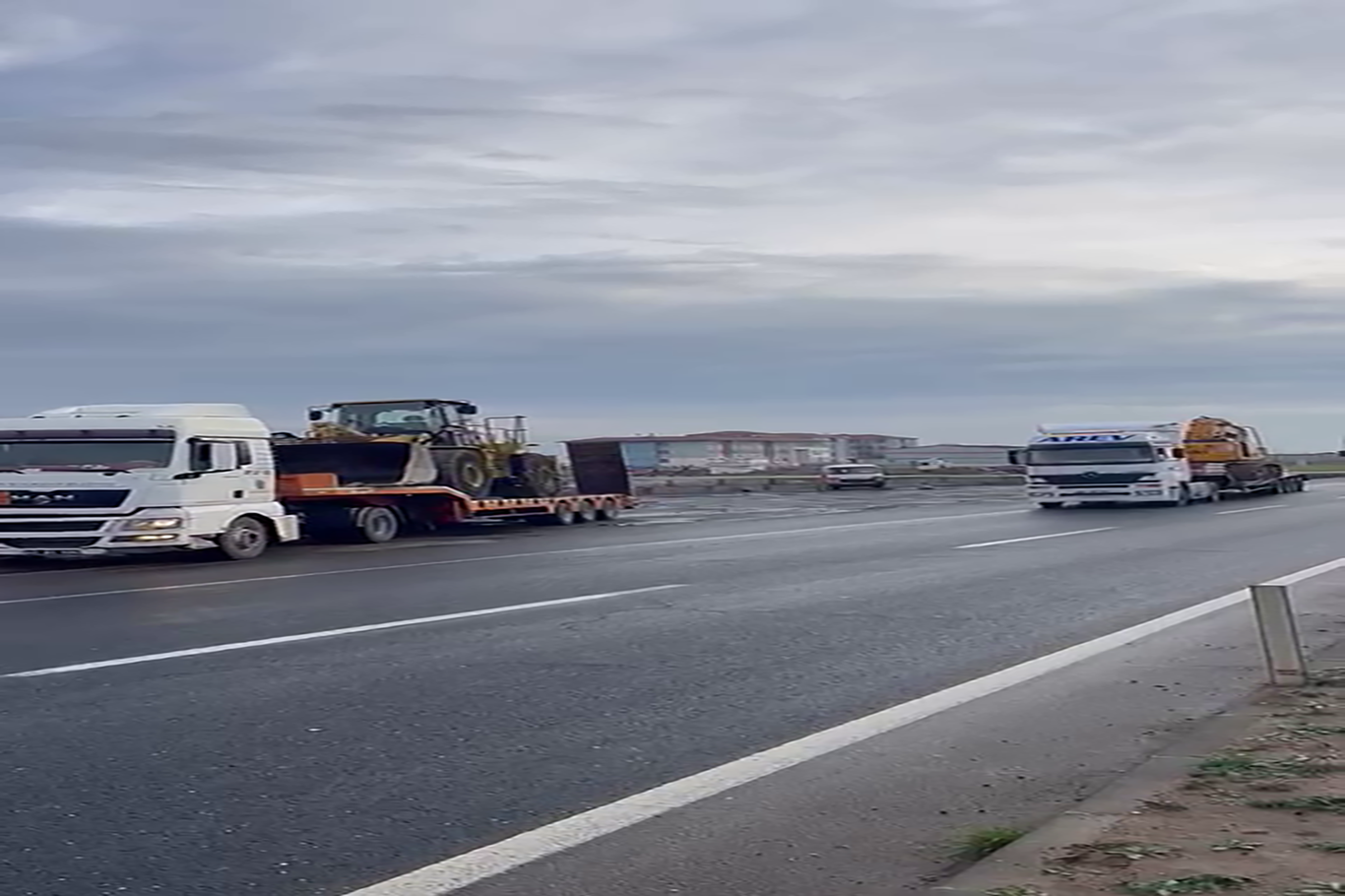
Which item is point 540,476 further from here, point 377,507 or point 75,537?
point 75,537

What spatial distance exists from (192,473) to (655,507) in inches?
845

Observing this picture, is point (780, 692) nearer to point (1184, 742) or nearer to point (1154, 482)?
point (1184, 742)

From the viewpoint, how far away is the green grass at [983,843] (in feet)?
20.4

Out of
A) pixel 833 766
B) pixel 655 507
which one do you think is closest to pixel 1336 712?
pixel 833 766

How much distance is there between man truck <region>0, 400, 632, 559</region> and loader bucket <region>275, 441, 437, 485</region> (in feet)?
0.07

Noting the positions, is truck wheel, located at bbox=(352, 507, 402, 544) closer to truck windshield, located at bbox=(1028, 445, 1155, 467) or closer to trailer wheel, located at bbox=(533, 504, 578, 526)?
trailer wheel, located at bbox=(533, 504, 578, 526)

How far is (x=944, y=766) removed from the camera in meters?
8.08

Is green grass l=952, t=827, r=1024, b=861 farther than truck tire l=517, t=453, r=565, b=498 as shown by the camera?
No

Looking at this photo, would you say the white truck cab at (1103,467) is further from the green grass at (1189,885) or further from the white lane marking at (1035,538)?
the green grass at (1189,885)

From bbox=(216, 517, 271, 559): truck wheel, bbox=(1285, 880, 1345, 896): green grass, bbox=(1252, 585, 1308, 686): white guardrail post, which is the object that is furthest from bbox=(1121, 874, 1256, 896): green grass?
bbox=(216, 517, 271, 559): truck wheel

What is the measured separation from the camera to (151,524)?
22.2 m

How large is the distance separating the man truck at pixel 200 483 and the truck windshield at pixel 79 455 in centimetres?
1

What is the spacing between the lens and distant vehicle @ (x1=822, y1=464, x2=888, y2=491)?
60.6 meters

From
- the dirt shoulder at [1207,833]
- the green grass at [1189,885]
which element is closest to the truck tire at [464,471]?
the dirt shoulder at [1207,833]
